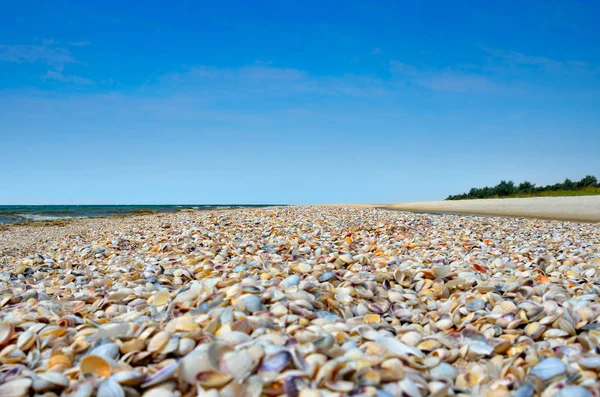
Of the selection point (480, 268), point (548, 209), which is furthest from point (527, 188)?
point (480, 268)

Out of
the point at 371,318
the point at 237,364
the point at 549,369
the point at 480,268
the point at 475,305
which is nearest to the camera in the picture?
the point at 237,364

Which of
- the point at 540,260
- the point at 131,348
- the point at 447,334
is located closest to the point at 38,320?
the point at 131,348

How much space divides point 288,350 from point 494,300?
179cm

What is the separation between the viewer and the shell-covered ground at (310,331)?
1.68 metres

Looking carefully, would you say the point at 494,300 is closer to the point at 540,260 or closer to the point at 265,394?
the point at 265,394

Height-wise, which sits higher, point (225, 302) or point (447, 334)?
point (225, 302)

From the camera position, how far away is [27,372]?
1.78m

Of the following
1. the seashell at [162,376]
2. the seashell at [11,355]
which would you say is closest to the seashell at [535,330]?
the seashell at [162,376]

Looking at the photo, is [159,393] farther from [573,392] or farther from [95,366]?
[573,392]

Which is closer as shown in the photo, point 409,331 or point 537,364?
point 537,364

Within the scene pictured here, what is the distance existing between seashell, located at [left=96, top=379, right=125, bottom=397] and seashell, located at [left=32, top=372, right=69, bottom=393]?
0.61ft

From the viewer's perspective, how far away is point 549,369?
1.86m

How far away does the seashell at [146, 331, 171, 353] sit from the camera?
1.92m

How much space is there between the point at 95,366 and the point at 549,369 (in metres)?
2.07
